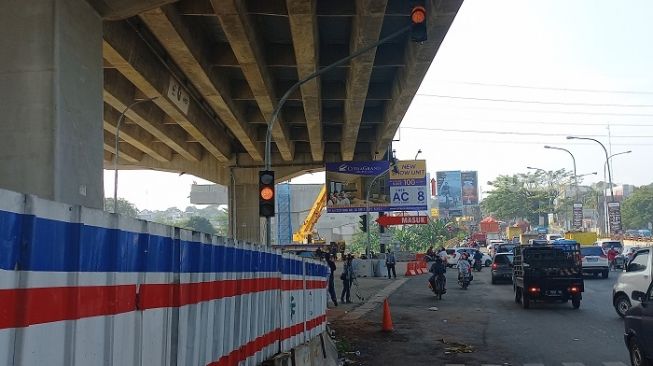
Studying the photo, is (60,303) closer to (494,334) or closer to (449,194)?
(494,334)

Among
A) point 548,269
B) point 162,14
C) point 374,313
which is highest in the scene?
point 162,14

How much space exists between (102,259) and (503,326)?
44.7ft

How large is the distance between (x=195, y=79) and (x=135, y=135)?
11187 millimetres

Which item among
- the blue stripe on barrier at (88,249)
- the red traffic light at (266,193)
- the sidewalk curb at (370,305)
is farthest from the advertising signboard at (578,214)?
the blue stripe on barrier at (88,249)

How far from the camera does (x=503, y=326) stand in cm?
1515

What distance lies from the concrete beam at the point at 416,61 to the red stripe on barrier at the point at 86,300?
10451 millimetres

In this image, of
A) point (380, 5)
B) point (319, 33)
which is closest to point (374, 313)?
point (319, 33)

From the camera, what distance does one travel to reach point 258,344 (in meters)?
6.44

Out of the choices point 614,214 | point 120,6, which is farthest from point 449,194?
point 120,6

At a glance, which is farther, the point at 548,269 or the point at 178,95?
the point at 178,95

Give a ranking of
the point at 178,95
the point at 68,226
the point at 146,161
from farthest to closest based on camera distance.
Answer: the point at 146,161 → the point at 178,95 → the point at 68,226

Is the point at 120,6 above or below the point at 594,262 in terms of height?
above

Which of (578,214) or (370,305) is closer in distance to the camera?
(370,305)

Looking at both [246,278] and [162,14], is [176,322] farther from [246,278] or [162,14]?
[162,14]
